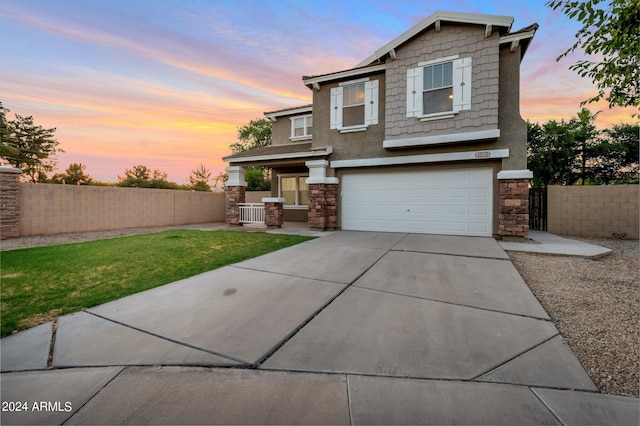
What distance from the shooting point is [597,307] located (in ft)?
11.4

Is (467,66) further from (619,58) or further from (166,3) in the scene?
(166,3)

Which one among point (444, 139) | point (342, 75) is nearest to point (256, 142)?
point (342, 75)

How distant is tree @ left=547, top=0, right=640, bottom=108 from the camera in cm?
401

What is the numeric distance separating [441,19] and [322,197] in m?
6.91

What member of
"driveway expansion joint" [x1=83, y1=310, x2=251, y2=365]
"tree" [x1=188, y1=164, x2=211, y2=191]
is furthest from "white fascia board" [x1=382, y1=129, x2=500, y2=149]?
"tree" [x1=188, y1=164, x2=211, y2=191]

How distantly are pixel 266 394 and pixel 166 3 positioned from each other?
10322 millimetres

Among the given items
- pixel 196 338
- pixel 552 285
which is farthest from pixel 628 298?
pixel 196 338

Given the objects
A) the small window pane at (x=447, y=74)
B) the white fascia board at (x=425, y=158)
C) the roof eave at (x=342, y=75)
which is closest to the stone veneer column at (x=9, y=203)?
the roof eave at (x=342, y=75)

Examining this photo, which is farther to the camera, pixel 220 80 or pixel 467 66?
pixel 220 80

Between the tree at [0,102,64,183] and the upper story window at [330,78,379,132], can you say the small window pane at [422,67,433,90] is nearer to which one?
the upper story window at [330,78,379,132]

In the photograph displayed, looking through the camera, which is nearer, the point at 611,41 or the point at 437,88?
the point at 611,41

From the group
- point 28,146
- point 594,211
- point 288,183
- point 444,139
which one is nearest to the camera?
point 444,139

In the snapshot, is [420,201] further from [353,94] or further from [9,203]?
[9,203]

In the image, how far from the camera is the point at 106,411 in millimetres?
1658
